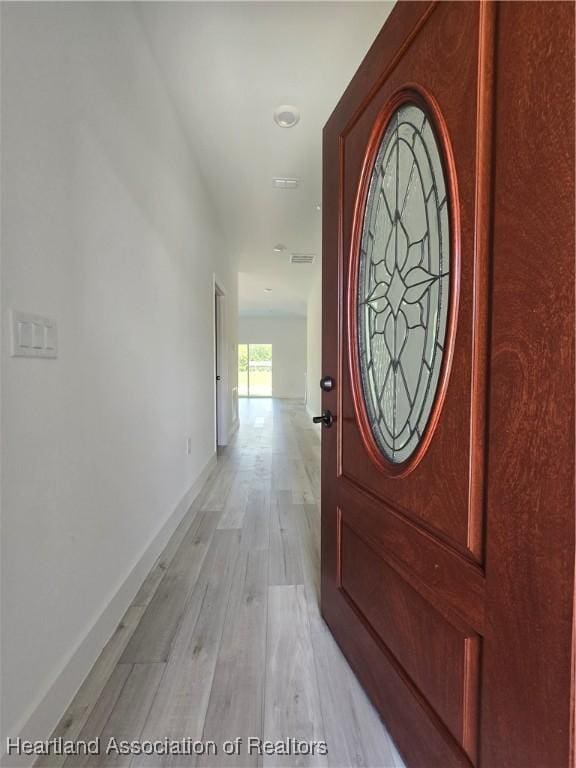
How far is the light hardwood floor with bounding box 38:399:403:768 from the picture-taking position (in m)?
1.04

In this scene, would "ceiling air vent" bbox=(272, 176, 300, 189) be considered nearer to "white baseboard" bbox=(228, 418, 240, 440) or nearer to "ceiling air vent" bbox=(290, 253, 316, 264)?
"ceiling air vent" bbox=(290, 253, 316, 264)

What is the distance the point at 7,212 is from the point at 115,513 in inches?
46.7

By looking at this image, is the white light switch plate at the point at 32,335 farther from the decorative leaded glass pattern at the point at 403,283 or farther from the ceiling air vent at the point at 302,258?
the ceiling air vent at the point at 302,258

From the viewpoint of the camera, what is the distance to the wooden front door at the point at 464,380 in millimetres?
570

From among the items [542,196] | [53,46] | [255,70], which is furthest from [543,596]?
[255,70]

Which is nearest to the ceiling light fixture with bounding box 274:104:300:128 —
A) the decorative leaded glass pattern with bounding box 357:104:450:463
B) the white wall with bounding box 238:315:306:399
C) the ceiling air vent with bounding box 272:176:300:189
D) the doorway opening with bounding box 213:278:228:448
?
the ceiling air vent with bounding box 272:176:300:189

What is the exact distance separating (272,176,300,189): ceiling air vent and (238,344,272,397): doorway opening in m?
8.58

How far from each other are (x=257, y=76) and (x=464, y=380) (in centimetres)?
221

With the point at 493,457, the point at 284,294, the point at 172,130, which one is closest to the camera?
the point at 493,457

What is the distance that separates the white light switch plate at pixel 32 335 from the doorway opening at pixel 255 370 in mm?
10671

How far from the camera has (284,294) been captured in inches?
314

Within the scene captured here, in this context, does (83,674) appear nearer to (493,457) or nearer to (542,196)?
(493,457)

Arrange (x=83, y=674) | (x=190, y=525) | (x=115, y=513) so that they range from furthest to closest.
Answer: (x=190, y=525) < (x=115, y=513) < (x=83, y=674)

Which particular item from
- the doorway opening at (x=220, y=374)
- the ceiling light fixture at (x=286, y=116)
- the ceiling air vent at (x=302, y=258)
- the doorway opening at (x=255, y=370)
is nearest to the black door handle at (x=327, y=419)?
the ceiling light fixture at (x=286, y=116)
